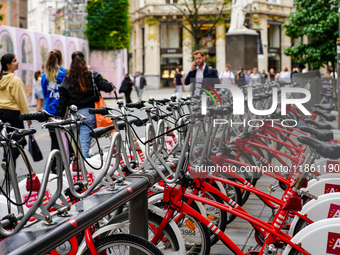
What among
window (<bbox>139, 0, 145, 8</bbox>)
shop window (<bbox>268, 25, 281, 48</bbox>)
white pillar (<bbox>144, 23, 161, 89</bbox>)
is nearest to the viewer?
white pillar (<bbox>144, 23, 161, 89</bbox>)

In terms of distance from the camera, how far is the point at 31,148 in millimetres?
5984

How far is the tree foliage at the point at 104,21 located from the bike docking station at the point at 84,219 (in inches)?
959

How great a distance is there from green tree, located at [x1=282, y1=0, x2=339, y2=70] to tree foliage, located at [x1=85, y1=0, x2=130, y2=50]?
1064 centimetres

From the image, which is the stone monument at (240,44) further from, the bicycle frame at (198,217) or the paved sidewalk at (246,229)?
the bicycle frame at (198,217)

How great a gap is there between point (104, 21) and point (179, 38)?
2277 centimetres

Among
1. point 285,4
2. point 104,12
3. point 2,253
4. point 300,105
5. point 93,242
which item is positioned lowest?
point 93,242

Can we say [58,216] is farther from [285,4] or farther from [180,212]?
[285,4]

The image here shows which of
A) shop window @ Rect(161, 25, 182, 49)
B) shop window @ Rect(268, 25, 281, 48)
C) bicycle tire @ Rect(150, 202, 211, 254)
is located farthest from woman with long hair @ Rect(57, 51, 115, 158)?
shop window @ Rect(268, 25, 281, 48)

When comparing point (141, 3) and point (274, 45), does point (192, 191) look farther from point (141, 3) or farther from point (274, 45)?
point (274, 45)

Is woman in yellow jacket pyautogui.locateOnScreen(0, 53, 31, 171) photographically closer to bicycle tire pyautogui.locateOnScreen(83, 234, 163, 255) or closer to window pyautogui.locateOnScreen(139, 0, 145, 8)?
bicycle tire pyautogui.locateOnScreen(83, 234, 163, 255)

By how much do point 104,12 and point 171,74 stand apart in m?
22.0

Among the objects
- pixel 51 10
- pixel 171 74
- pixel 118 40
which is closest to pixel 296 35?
pixel 118 40

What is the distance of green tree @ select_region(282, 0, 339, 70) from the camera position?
58.0 ft

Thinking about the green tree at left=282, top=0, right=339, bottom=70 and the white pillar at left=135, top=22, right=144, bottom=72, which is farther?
the white pillar at left=135, top=22, right=144, bottom=72
